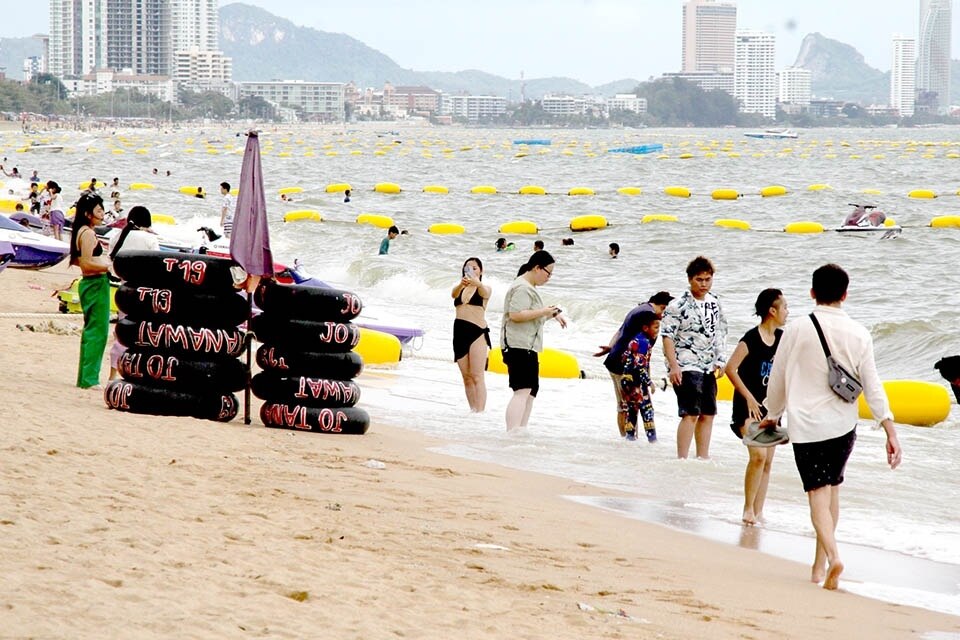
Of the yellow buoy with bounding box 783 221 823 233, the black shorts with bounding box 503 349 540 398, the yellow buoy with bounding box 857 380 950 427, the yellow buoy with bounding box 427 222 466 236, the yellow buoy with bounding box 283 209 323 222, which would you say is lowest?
the yellow buoy with bounding box 857 380 950 427

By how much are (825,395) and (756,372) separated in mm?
1728

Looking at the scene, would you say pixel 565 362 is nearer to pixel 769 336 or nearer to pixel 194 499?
pixel 769 336

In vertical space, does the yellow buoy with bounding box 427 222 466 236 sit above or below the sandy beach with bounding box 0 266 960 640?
above

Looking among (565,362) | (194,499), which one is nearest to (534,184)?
(565,362)

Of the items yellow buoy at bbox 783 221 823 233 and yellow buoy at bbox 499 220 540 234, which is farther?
yellow buoy at bbox 499 220 540 234

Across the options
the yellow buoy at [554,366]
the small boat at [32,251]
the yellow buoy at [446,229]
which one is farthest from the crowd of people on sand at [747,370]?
the yellow buoy at [446,229]

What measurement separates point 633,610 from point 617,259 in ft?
78.6

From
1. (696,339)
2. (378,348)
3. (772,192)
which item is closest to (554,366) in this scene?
(378,348)

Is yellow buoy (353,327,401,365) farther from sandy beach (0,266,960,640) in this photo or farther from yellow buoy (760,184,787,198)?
yellow buoy (760,184,787,198)

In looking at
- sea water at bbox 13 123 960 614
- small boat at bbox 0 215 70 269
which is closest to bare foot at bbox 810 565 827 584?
sea water at bbox 13 123 960 614

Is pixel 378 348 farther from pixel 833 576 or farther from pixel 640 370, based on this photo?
pixel 833 576

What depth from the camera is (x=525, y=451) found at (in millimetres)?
9359

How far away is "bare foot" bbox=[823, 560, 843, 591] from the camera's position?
222 inches

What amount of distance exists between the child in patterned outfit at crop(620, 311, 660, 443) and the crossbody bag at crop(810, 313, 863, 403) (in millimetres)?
3795
